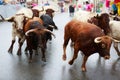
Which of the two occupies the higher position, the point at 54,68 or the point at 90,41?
the point at 90,41

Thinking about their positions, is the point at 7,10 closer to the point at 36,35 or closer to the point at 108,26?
the point at 108,26

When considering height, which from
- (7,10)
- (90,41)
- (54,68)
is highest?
(90,41)

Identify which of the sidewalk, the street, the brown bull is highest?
the brown bull

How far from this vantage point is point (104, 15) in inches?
271

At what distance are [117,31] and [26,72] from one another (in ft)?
8.06

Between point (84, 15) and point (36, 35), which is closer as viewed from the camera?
point (36, 35)

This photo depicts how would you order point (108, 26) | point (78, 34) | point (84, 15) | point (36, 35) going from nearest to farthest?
point (78, 34)
point (36, 35)
point (108, 26)
point (84, 15)

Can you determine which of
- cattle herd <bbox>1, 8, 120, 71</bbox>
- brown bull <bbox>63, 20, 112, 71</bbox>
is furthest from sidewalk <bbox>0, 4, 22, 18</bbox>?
brown bull <bbox>63, 20, 112, 71</bbox>

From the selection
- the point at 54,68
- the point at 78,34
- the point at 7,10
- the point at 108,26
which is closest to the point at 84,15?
the point at 108,26

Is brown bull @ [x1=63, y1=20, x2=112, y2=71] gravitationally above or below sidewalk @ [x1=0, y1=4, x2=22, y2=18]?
above

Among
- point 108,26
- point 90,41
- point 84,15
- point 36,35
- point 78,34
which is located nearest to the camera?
point 90,41

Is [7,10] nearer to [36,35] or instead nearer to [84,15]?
Result: [84,15]

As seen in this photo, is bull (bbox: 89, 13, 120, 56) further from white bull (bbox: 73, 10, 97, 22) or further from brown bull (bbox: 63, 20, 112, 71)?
brown bull (bbox: 63, 20, 112, 71)

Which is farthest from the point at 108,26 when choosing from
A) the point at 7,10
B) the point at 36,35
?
the point at 7,10
